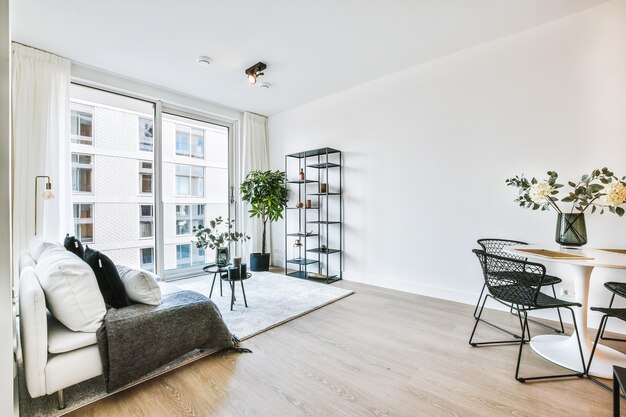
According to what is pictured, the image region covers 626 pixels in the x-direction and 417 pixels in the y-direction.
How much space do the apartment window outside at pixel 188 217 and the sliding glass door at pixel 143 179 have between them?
0.6 inches

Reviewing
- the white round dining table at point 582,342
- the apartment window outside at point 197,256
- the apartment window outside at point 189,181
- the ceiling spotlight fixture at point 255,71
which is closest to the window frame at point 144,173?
the apartment window outside at point 189,181

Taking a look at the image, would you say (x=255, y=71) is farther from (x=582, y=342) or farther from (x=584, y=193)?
(x=582, y=342)

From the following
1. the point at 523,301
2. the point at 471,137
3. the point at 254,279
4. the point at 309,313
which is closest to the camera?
the point at 523,301

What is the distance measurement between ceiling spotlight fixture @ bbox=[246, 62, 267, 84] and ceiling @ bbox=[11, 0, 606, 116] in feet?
0.19

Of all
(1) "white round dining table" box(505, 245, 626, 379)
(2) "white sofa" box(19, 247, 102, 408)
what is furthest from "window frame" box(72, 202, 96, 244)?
(1) "white round dining table" box(505, 245, 626, 379)

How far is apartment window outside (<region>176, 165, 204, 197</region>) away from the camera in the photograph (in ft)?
15.0

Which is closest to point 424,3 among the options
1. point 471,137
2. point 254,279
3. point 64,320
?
point 471,137

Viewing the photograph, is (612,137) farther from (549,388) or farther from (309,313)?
(309,313)

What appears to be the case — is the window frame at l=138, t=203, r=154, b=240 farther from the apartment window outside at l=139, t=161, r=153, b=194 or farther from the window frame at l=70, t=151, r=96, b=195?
the window frame at l=70, t=151, r=96, b=195

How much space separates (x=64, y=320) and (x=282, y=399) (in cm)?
137

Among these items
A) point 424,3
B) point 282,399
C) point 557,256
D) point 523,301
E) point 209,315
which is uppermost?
point 424,3

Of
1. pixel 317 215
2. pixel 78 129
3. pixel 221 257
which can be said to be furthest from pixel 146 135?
pixel 317 215

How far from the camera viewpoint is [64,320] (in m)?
1.65

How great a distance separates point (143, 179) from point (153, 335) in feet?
10.0
